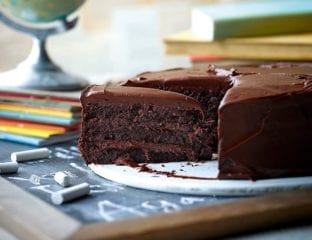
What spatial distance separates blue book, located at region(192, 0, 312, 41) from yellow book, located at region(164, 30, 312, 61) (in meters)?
0.01

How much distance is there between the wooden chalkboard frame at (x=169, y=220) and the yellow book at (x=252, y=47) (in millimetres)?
429

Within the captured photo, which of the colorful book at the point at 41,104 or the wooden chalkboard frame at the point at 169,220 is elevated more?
the colorful book at the point at 41,104

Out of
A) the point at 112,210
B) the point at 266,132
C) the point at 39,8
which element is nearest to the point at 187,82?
the point at 266,132

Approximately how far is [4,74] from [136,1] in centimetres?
46

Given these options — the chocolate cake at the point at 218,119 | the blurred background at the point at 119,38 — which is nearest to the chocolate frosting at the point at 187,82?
the chocolate cake at the point at 218,119

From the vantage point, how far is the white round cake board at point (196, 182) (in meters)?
0.81

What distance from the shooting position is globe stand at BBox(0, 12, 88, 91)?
123 cm

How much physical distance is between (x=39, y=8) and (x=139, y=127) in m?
0.37

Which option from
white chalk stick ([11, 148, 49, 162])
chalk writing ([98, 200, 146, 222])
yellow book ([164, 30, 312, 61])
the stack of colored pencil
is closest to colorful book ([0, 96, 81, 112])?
the stack of colored pencil

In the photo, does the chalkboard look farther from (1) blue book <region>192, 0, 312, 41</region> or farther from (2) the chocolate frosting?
(1) blue book <region>192, 0, 312, 41</region>

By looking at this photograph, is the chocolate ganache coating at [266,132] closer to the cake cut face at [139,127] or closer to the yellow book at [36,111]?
the cake cut face at [139,127]

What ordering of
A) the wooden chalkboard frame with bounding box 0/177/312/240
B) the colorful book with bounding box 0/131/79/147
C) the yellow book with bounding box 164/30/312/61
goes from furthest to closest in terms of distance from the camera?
the yellow book with bounding box 164/30/312/61, the colorful book with bounding box 0/131/79/147, the wooden chalkboard frame with bounding box 0/177/312/240

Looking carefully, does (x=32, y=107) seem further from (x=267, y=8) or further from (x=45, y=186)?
(x=267, y=8)

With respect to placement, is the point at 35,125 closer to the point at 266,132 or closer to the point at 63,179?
the point at 63,179
